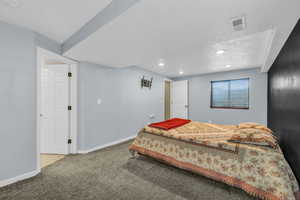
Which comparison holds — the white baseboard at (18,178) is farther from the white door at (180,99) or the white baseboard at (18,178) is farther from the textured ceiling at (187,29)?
the white door at (180,99)

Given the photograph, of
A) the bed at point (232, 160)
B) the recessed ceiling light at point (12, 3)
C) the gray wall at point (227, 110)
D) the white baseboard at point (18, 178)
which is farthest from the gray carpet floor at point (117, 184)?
the gray wall at point (227, 110)

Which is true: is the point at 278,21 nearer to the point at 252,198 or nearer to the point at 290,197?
the point at 290,197

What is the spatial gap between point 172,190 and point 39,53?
3.06m

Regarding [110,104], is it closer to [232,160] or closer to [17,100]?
[17,100]

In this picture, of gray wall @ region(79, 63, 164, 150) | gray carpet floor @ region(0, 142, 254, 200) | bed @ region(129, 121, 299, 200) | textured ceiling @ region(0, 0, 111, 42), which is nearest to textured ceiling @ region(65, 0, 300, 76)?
textured ceiling @ region(0, 0, 111, 42)

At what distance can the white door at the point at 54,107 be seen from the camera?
9.48 feet

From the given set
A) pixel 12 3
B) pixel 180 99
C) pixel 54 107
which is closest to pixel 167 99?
pixel 180 99

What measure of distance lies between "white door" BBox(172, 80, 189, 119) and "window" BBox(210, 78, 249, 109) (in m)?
1.04

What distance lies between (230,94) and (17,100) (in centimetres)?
567

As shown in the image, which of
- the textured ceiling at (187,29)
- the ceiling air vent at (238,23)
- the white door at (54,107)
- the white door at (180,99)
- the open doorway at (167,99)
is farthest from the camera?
the open doorway at (167,99)

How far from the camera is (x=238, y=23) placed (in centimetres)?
152

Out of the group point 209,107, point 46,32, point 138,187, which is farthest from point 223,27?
point 209,107

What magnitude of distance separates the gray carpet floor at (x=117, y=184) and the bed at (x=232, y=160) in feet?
0.61

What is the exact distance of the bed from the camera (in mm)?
1353
